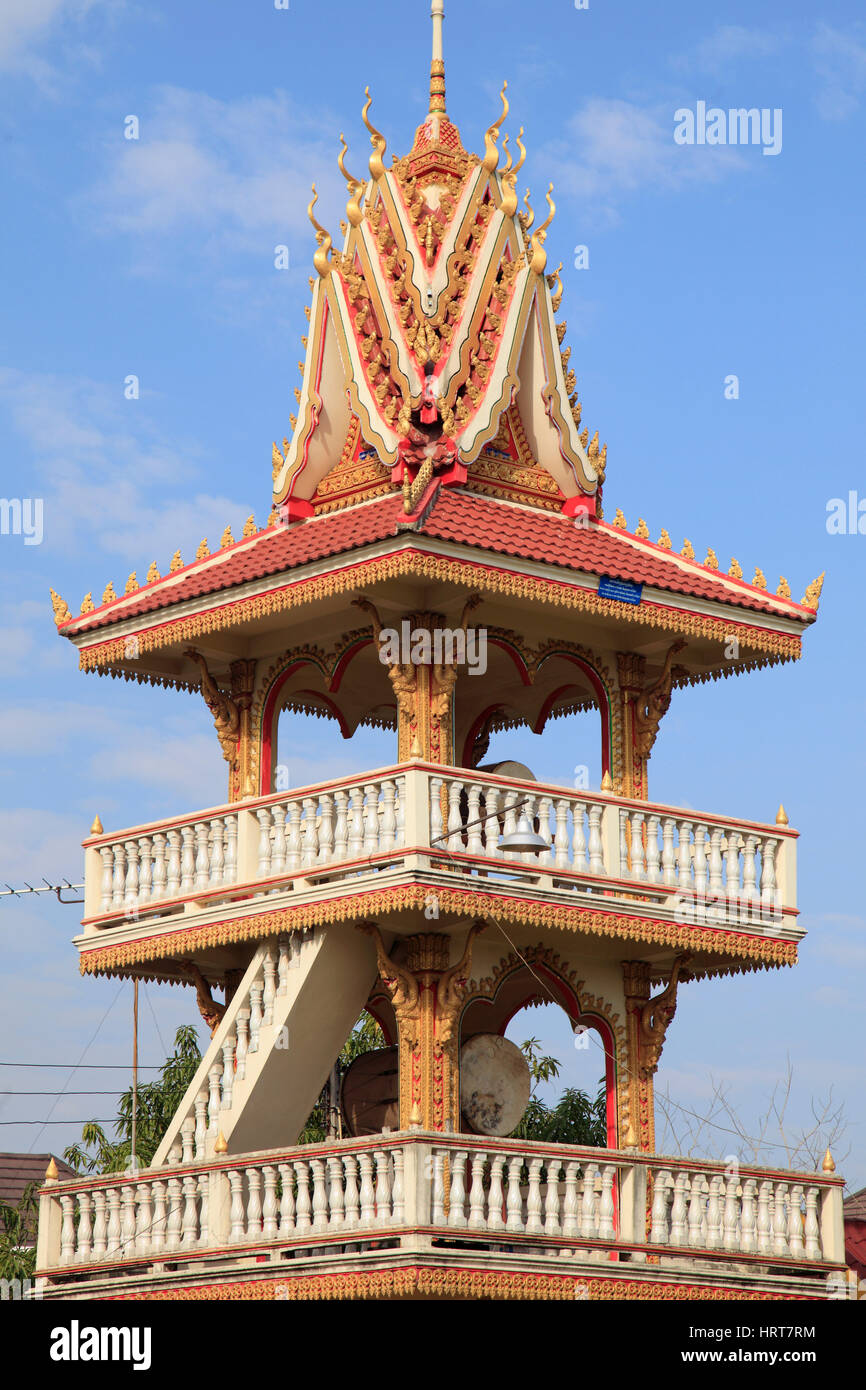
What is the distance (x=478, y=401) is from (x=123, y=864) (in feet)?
19.3

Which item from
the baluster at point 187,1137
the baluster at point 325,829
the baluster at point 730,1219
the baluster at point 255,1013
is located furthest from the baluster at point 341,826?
the baluster at point 730,1219

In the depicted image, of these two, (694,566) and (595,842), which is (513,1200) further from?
(694,566)

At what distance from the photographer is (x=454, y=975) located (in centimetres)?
2517

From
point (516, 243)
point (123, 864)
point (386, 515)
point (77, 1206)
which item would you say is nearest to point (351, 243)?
point (516, 243)

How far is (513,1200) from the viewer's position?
23.6 metres

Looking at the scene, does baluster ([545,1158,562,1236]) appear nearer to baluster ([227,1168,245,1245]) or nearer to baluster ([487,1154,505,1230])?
baluster ([487,1154,505,1230])

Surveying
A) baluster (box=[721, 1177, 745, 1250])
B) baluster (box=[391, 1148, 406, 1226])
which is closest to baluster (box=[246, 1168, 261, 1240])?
baluster (box=[391, 1148, 406, 1226])

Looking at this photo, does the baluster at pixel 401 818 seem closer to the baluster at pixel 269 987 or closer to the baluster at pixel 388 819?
the baluster at pixel 388 819

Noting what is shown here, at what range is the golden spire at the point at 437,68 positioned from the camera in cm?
2916

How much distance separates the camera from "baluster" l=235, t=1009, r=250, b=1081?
25.6 metres

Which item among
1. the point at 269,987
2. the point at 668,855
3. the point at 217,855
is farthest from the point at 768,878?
the point at 217,855

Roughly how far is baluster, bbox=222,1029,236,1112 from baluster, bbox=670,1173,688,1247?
423cm

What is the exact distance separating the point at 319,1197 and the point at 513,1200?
168 centimetres

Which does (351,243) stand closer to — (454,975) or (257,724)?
(257,724)
